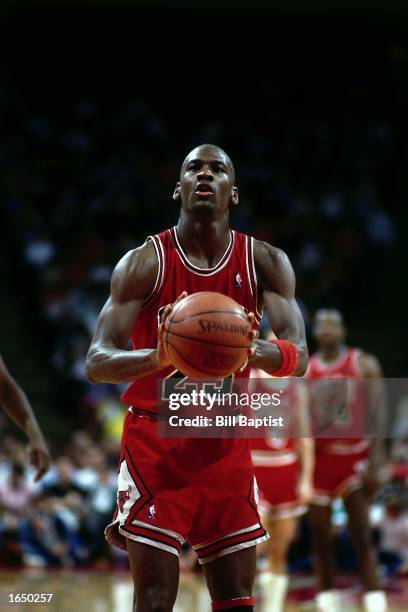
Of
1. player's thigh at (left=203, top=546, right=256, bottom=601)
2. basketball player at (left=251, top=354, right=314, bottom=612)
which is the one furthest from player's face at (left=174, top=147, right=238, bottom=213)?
basketball player at (left=251, top=354, right=314, bottom=612)

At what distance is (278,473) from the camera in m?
8.03

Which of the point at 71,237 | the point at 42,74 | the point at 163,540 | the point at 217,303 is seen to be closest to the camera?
the point at 217,303

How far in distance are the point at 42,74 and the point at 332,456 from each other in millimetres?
10850

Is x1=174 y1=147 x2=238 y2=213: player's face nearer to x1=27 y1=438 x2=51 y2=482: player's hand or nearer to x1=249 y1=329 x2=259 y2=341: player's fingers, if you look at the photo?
x1=249 y1=329 x2=259 y2=341: player's fingers

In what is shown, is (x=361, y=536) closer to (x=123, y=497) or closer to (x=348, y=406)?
(x=348, y=406)

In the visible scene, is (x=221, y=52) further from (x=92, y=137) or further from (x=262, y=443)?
(x=262, y=443)

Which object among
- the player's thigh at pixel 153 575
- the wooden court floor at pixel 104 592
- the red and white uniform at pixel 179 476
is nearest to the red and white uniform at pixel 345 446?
A: the wooden court floor at pixel 104 592

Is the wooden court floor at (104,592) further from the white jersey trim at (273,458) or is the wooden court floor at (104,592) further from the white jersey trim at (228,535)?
the white jersey trim at (228,535)

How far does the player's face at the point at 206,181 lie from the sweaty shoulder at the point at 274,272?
0.25 metres

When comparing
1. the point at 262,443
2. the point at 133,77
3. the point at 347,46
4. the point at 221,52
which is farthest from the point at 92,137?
the point at 262,443

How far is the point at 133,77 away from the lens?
16.8m

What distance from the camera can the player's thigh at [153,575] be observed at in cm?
373

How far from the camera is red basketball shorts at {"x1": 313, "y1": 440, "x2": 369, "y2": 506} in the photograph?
296 inches

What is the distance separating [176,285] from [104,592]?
16.8 feet
